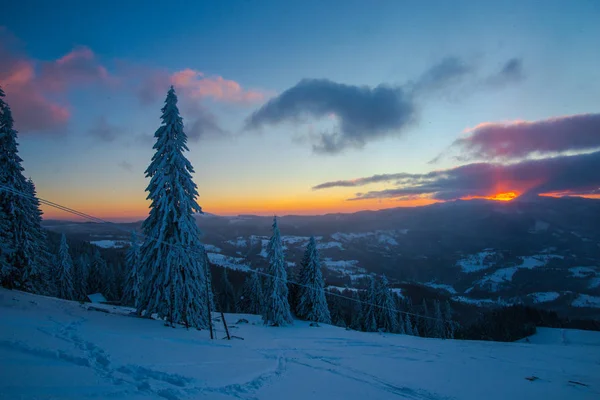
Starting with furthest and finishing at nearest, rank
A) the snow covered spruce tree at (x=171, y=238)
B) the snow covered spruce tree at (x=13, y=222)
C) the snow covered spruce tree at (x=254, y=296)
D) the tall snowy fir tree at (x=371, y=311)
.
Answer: the snow covered spruce tree at (x=254, y=296) → the tall snowy fir tree at (x=371, y=311) → the snow covered spruce tree at (x=13, y=222) → the snow covered spruce tree at (x=171, y=238)

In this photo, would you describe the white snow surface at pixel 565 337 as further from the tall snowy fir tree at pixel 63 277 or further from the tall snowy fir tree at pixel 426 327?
the tall snowy fir tree at pixel 63 277

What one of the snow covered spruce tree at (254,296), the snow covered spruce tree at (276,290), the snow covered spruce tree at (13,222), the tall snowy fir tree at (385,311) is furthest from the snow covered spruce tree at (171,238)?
A: the tall snowy fir tree at (385,311)

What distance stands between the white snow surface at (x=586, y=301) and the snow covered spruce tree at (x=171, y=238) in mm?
241523

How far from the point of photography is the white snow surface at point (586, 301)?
17038 centimetres

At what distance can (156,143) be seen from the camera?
1922cm

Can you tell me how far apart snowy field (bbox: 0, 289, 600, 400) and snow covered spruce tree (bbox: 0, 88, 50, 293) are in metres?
5.20

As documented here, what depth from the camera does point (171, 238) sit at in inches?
741

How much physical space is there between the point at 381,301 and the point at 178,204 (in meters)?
41.1

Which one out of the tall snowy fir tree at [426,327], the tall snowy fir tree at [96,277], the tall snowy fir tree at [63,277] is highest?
the tall snowy fir tree at [63,277]

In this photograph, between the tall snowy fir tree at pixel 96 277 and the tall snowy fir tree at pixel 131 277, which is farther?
the tall snowy fir tree at pixel 96 277

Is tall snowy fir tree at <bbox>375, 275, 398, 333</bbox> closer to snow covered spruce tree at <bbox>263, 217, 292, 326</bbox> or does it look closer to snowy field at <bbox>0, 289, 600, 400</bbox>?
snow covered spruce tree at <bbox>263, 217, 292, 326</bbox>

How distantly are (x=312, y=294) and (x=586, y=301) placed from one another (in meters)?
233

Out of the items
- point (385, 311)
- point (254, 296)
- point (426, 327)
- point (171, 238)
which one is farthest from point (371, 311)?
point (171, 238)

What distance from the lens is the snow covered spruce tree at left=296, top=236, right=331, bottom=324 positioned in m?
39.1
